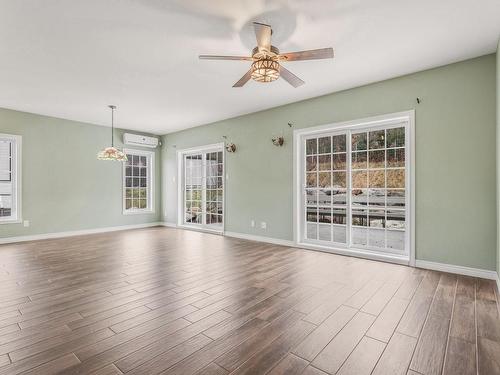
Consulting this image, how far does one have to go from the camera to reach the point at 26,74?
12.9ft

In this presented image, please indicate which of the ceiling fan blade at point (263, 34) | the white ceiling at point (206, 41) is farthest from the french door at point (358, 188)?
the ceiling fan blade at point (263, 34)

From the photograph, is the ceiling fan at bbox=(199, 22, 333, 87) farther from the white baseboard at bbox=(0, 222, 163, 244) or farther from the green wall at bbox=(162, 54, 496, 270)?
the white baseboard at bbox=(0, 222, 163, 244)

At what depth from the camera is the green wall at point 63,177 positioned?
5828 millimetres

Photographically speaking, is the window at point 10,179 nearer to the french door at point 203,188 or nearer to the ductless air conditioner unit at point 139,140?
the ductless air conditioner unit at point 139,140

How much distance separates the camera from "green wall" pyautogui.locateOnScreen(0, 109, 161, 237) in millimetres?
5828

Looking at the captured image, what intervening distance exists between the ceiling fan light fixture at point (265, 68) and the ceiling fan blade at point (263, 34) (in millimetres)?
127

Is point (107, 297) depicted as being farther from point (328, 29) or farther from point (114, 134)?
point (114, 134)

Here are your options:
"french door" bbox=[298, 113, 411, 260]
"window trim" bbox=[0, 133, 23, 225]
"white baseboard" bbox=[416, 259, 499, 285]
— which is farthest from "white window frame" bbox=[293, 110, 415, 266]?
"window trim" bbox=[0, 133, 23, 225]

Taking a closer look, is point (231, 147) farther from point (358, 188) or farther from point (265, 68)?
point (265, 68)

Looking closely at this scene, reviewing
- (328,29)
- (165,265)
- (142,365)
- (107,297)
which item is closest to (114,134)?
(165,265)

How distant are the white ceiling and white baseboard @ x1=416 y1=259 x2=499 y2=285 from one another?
271 cm

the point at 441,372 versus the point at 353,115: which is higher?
the point at 353,115

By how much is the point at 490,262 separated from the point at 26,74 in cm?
668

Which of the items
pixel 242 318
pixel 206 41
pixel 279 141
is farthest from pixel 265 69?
pixel 279 141
